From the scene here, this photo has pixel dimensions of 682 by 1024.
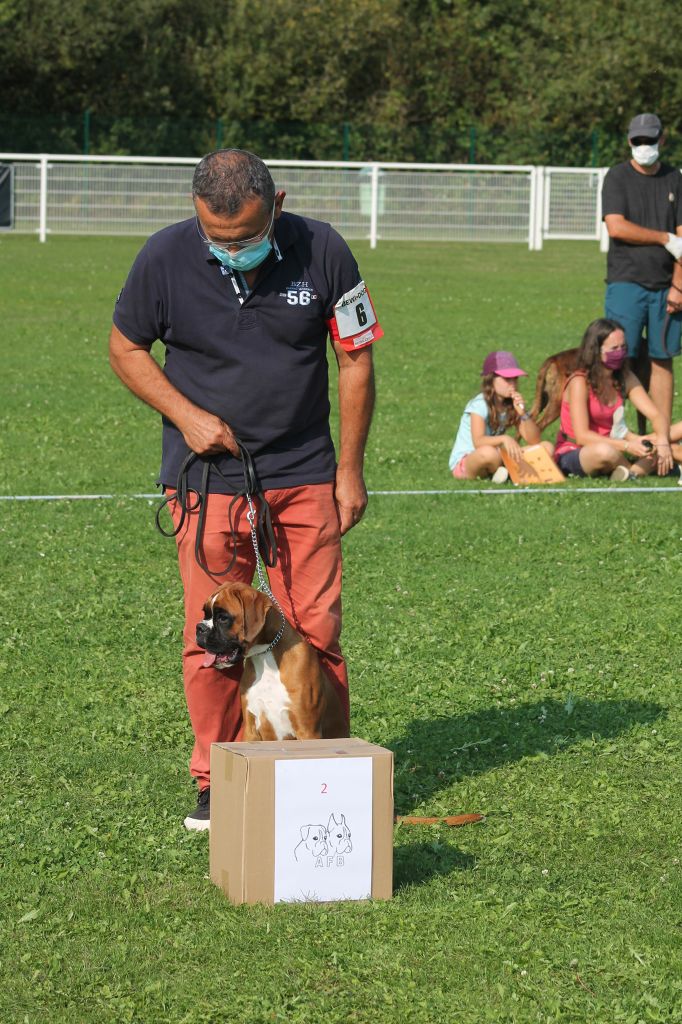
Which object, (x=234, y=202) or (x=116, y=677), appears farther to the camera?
(x=116, y=677)

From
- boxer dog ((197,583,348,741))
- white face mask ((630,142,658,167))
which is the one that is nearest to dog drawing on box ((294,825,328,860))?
boxer dog ((197,583,348,741))

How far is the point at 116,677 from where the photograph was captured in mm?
6711

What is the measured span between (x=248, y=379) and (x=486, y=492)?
6.08m

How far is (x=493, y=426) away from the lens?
11.4 meters

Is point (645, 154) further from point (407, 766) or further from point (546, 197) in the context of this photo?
point (546, 197)

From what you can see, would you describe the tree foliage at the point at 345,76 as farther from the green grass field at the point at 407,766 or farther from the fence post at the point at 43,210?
the green grass field at the point at 407,766

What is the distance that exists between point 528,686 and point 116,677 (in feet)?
5.71

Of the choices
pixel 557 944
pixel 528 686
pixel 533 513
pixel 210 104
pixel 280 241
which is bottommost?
pixel 557 944

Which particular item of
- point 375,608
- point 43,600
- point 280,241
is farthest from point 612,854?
point 43,600

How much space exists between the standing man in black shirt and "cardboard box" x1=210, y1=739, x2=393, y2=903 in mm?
7493

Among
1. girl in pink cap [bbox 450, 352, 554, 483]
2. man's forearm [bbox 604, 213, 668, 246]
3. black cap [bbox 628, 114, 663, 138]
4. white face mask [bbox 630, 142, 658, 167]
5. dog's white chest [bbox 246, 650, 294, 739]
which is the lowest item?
dog's white chest [bbox 246, 650, 294, 739]

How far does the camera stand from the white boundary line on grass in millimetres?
10438

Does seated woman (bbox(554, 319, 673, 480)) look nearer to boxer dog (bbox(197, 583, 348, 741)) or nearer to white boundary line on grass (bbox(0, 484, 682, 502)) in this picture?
white boundary line on grass (bbox(0, 484, 682, 502))

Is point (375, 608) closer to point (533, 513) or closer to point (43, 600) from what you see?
point (43, 600)
